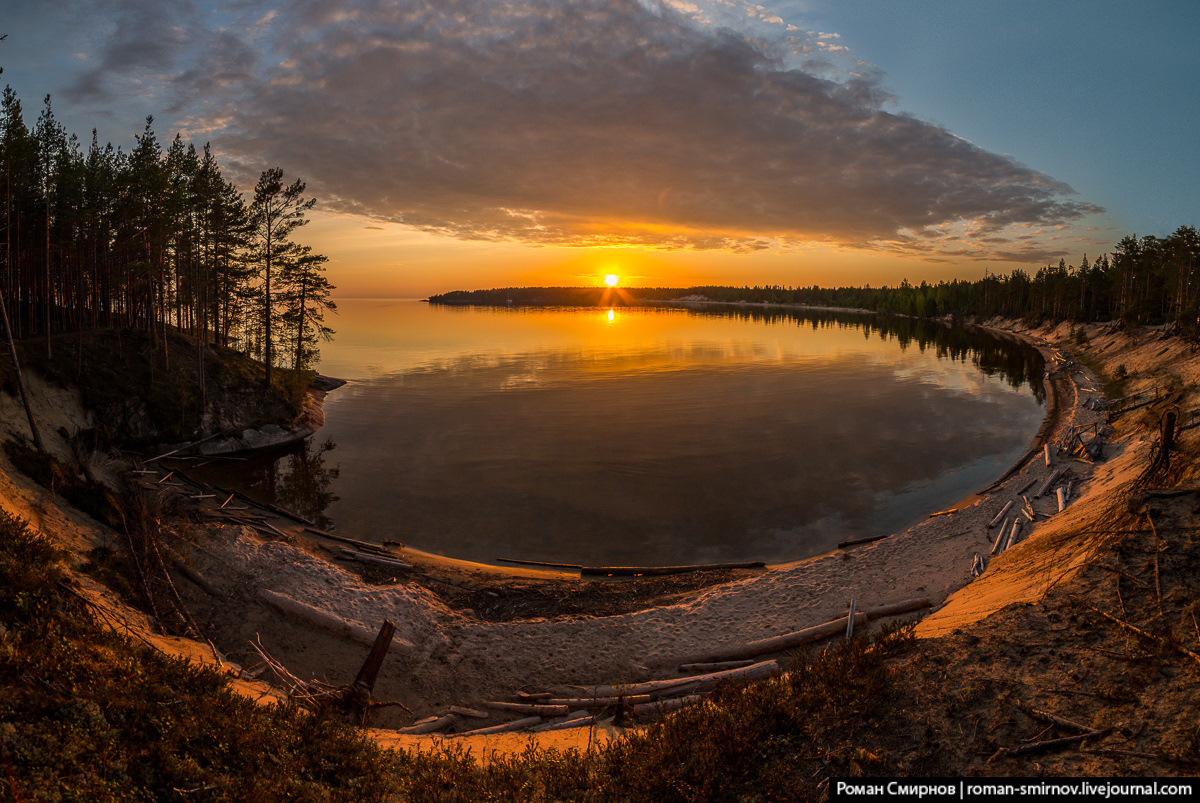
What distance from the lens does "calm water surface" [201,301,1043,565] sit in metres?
23.9

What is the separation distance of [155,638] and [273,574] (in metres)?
5.36

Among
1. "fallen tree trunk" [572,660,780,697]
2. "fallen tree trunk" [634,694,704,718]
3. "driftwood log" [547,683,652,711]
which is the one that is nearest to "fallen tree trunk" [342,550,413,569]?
"driftwood log" [547,683,652,711]

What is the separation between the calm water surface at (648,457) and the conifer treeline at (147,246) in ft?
39.3

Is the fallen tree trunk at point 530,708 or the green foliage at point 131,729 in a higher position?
the green foliage at point 131,729

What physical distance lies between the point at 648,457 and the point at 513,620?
1960 cm

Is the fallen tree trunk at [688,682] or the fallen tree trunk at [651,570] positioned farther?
the fallen tree trunk at [651,570]

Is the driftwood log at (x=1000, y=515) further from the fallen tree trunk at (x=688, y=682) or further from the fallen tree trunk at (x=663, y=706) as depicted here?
the fallen tree trunk at (x=663, y=706)

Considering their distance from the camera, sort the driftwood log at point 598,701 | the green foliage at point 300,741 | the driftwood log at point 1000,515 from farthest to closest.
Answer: the driftwood log at point 1000,515 < the driftwood log at point 598,701 < the green foliage at point 300,741

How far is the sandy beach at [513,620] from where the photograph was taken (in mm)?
12578

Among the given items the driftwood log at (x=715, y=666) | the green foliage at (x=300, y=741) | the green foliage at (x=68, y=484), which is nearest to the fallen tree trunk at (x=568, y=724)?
the green foliage at (x=300, y=741)

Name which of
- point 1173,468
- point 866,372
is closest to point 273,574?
point 1173,468

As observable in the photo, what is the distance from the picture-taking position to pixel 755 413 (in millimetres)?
46438

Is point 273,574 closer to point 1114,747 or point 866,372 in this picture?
point 1114,747

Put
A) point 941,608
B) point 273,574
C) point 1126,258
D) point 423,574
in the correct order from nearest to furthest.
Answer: point 941,608
point 273,574
point 423,574
point 1126,258
